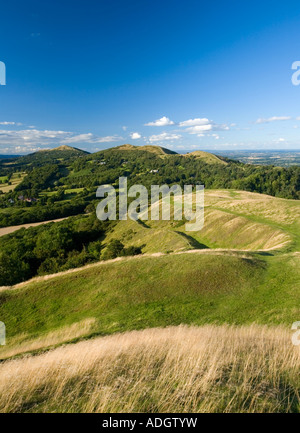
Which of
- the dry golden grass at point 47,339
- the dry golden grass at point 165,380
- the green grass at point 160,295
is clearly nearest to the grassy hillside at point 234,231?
the green grass at point 160,295

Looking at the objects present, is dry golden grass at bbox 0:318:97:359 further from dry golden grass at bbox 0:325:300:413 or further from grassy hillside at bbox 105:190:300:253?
grassy hillside at bbox 105:190:300:253

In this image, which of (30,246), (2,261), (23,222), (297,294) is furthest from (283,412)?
(23,222)

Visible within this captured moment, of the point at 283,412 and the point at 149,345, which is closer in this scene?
the point at 283,412

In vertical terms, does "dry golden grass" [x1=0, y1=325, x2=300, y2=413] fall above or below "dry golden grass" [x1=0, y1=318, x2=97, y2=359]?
above

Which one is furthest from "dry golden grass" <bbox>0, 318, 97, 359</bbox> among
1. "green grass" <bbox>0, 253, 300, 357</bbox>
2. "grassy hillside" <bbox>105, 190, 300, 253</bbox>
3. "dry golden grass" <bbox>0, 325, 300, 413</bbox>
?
"grassy hillside" <bbox>105, 190, 300, 253</bbox>

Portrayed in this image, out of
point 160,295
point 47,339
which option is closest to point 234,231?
point 160,295

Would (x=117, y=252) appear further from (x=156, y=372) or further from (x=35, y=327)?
(x=156, y=372)
